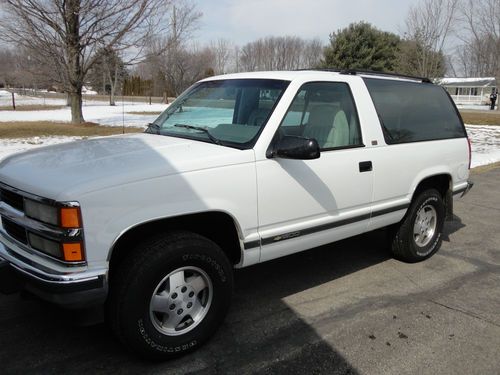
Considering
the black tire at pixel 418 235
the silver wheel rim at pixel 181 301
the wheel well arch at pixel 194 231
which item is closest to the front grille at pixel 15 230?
the wheel well arch at pixel 194 231

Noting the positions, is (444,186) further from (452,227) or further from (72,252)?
(72,252)

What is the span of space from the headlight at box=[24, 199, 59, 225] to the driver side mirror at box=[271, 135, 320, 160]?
1459 millimetres

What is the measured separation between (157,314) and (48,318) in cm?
109

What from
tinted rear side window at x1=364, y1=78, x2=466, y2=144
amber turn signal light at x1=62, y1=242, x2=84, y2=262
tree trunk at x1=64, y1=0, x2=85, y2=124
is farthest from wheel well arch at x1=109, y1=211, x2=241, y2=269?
tree trunk at x1=64, y1=0, x2=85, y2=124

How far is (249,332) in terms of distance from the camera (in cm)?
339

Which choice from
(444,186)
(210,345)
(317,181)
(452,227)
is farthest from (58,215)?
(452,227)

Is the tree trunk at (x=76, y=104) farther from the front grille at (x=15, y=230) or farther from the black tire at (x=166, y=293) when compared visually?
the black tire at (x=166, y=293)

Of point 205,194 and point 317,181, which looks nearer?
point 205,194

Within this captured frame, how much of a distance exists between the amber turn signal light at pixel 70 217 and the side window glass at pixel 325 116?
1597mm

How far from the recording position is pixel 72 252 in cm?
254

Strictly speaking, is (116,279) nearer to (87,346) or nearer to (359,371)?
(87,346)

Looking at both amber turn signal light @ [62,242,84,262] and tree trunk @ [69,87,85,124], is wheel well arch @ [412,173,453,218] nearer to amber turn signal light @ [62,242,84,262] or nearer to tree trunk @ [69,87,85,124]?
amber turn signal light @ [62,242,84,262]

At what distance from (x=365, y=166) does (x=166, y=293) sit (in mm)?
1944

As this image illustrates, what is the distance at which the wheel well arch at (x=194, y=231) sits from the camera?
2.90m
